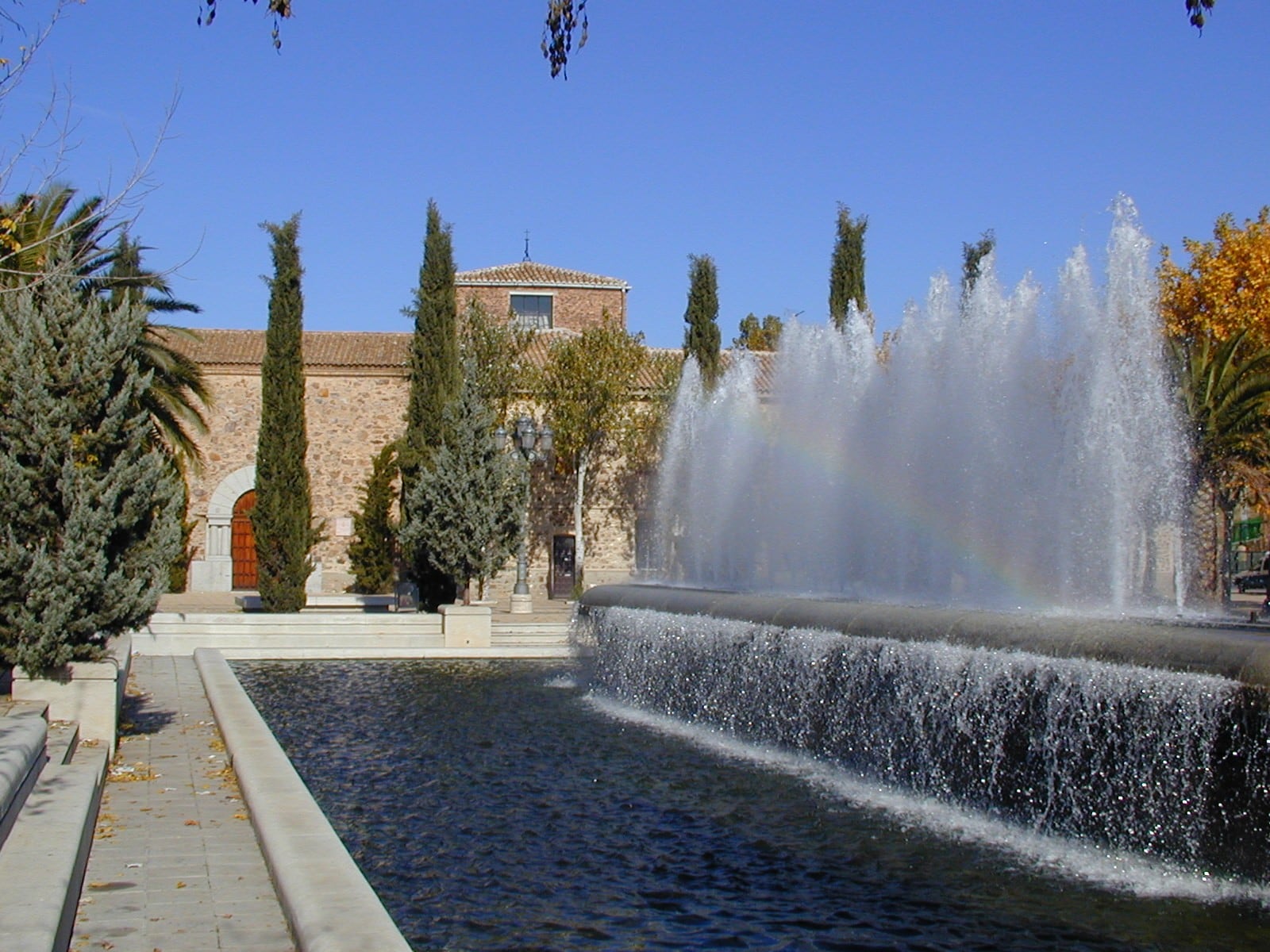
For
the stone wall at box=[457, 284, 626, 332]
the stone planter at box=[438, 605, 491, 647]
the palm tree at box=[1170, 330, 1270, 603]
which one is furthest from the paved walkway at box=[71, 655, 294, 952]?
the stone wall at box=[457, 284, 626, 332]

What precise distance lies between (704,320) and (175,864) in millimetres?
22218

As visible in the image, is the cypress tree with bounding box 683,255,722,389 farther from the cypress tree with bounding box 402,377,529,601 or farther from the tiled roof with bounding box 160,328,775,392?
the cypress tree with bounding box 402,377,529,601

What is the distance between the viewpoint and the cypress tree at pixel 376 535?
78.7ft

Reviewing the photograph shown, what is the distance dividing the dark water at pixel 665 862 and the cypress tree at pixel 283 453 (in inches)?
397

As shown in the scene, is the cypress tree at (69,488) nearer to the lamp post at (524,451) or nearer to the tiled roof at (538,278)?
the lamp post at (524,451)

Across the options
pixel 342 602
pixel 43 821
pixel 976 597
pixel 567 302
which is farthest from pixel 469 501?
pixel 567 302

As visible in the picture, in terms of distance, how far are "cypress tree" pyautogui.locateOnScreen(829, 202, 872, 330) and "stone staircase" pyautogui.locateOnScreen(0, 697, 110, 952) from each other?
68.2 feet

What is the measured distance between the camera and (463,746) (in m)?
9.02

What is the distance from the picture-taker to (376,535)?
952 inches

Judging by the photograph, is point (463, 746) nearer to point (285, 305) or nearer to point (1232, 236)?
point (285, 305)

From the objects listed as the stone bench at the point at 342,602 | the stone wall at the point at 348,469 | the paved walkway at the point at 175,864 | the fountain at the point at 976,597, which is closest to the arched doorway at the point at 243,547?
the stone wall at the point at 348,469

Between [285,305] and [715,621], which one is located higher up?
[285,305]

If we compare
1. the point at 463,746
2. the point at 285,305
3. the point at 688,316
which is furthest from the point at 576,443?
the point at 463,746

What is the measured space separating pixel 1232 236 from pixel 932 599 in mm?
15401
